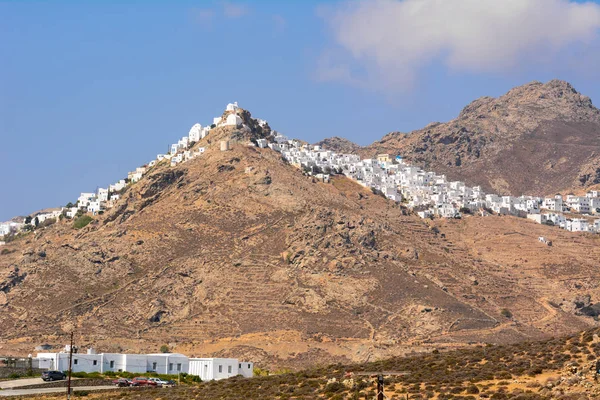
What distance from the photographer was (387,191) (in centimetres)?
13788

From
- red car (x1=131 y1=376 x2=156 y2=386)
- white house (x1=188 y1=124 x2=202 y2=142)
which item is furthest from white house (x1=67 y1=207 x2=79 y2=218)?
red car (x1=131 y1=376 x2=156 y2=386)

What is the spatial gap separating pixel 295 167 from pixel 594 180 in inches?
2651

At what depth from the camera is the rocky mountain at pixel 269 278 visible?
92.1 m

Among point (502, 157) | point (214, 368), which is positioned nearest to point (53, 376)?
point (214, 368)

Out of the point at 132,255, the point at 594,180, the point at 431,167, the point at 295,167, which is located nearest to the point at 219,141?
the point at 295,167

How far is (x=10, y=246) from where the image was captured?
128m

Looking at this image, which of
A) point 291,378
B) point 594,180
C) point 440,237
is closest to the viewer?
point 291,378

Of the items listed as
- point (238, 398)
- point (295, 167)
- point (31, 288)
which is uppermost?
point (295, 167)

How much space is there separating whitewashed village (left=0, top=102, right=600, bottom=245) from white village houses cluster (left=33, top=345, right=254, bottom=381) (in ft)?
183

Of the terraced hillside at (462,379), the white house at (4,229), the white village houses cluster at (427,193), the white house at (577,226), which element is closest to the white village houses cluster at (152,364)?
the terraced hillside at (462,379)

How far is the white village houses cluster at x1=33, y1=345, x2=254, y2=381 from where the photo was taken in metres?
68.1

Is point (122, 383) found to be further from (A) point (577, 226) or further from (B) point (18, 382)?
(A) point (577, 226)

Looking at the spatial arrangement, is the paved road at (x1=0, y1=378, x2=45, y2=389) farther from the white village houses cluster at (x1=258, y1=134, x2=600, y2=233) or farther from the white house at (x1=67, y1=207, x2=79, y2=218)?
the white house at (x1=67, y1=207, x2=79, y2=218)

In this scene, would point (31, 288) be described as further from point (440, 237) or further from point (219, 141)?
point (440, 237)
